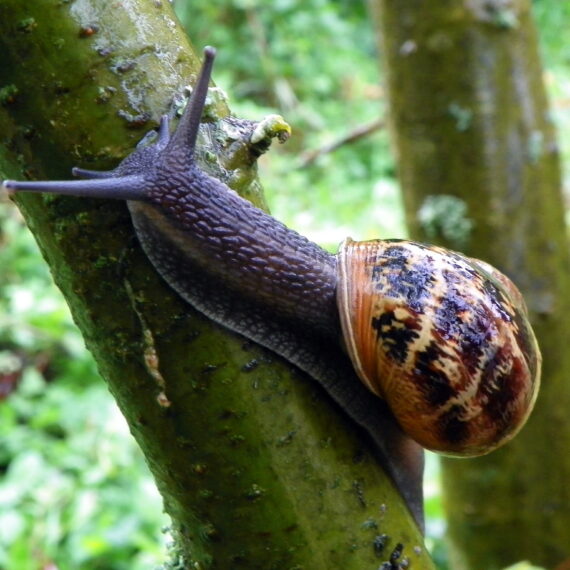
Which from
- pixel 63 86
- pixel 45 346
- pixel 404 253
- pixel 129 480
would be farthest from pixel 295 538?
pixel 45 346

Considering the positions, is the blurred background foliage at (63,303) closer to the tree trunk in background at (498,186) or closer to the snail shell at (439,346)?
the tree trunk in background at (498,186)

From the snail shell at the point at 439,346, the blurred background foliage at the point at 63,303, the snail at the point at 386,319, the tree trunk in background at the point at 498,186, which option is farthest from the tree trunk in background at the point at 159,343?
the blurred background foliage at the point at 63,303

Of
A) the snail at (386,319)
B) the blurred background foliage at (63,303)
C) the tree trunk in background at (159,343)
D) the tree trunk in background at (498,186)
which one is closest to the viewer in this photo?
the tree trunk in background at (159,343)

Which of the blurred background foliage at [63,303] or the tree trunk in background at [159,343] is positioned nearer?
the tree trunk in background at [159,343]

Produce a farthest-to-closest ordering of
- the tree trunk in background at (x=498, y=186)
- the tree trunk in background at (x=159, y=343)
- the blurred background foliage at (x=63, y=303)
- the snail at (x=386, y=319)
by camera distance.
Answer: the blurred background foliage at (x=63, y=303), the tree trunk in background at (x=498, y=186), the snail at (x=386, y=319), the tree trunk in background at (x=159, y=343)

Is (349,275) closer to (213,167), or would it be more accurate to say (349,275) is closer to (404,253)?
(404,253)

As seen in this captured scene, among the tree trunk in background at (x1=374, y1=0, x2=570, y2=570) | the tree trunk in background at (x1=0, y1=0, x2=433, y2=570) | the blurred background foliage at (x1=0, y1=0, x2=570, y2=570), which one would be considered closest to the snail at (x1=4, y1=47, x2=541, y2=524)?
the tree trunk in background at (x1=0, y1=0, x2=433, y2=570)

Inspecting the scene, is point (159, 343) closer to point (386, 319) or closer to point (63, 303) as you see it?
point (386, 319)
